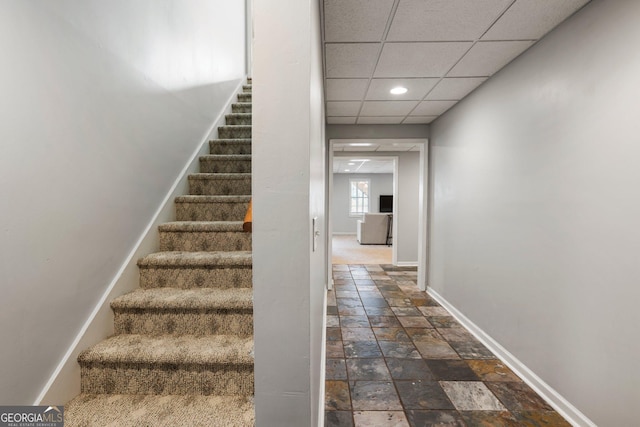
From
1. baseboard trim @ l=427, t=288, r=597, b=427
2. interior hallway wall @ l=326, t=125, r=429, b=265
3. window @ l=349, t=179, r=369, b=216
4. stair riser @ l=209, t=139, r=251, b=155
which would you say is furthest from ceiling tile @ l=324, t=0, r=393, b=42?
window @ l=349, t=179, r=369, b=216

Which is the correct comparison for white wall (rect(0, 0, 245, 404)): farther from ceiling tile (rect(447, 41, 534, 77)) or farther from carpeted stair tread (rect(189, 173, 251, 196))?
ceiling tile (rect(447, 41, 534, 77))

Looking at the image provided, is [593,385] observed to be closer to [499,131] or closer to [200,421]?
[499,131]

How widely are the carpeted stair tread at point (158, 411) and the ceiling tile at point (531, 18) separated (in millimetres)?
2436

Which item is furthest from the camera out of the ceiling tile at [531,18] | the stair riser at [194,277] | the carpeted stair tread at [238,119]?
the carpeted stair tread at [238,119]

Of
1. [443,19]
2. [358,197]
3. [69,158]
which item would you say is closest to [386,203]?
[358,197]

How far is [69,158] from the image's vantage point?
1323mm

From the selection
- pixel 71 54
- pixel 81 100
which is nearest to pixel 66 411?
pixel 81 100

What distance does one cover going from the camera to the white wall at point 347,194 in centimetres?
1123

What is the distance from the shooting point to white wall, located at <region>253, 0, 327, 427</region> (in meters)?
0.77

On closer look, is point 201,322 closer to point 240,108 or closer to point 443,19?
point 443,19

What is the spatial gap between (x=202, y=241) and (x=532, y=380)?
244 cm

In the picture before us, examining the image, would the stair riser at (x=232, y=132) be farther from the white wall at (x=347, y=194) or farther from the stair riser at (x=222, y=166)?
the white wall at (x=347, y=194)

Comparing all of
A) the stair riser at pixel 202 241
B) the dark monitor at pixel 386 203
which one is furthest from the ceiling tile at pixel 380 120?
the dark monitor at pixel 386 203

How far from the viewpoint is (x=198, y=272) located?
5.83 feet
